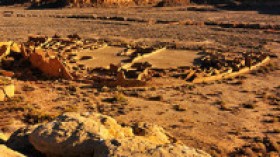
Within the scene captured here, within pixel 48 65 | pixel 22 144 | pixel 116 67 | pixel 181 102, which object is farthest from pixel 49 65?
pixel 22 144

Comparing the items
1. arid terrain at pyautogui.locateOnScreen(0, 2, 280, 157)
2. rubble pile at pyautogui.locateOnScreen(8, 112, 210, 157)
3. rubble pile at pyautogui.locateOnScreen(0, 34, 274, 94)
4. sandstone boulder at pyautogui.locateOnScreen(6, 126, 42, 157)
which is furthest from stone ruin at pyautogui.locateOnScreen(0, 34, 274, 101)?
rubble pile at pyautogui.locateOnScreen(8, 112, 210, 157)

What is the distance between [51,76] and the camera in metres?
18.1

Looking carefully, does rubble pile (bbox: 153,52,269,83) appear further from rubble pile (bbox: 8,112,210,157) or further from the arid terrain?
rubble pile (bbox: 8,112,210,157)

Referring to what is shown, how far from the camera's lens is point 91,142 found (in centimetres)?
696

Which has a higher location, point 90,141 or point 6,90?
point 90,141

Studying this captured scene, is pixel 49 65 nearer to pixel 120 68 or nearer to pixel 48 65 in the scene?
pixel 48 65

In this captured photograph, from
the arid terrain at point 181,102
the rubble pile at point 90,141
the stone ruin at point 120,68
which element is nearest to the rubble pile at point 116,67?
the stone ruin at point 120,68

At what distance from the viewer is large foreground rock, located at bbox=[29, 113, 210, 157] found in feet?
21.3

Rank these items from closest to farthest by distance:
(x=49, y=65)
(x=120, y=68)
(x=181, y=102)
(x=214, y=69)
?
(x=181, y=102)
(x=49, y=65)
(x=120, y=68)
(x=214, y=69)

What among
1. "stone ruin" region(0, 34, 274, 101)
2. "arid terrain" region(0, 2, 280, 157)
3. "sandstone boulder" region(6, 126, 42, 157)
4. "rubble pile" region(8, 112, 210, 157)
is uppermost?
"rubble pile" region(8, 112, 210, 157)

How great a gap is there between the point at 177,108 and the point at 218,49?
15987mm

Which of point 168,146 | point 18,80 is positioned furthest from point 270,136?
point 18,80

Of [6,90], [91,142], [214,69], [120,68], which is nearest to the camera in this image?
[91,142]

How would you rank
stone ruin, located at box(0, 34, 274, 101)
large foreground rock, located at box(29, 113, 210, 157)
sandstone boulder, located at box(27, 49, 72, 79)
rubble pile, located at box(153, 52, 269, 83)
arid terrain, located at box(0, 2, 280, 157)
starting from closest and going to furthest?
large foreground rock, located at box(29, 113, 210, 157) → arid terrain, located at box(0, 2, 280, 157) → stone ruin, located at box(0, 34, 274, 101) → sandstone boulder, located at box(27, 49, 72, 79) → rubble pile, located at box(153, 52, 269, 83)
